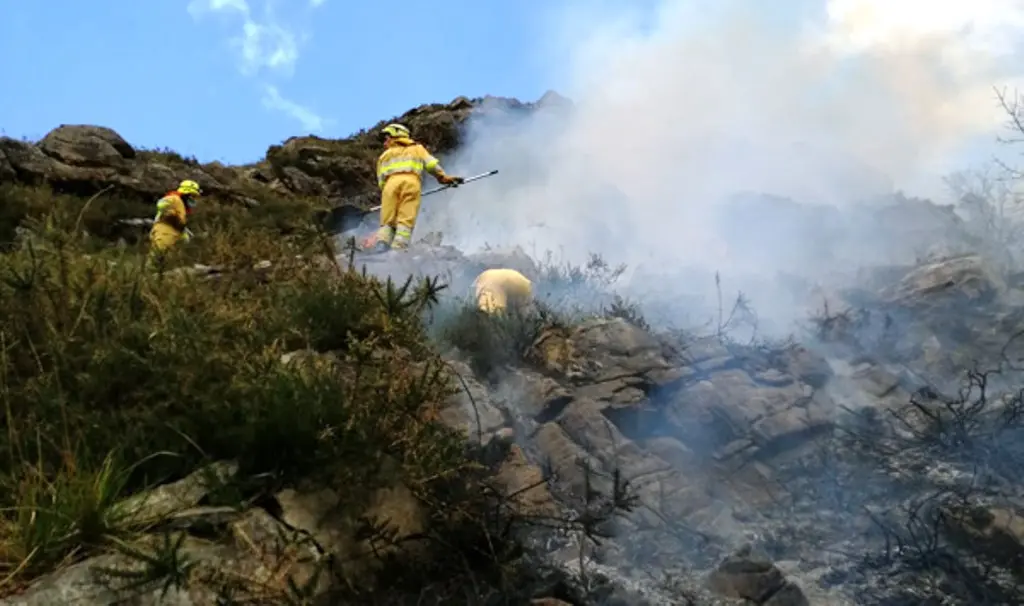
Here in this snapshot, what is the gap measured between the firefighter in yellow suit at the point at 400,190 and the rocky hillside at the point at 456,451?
2498 mm

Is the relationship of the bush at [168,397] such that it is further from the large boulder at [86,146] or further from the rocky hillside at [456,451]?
the large boulder at [86,146]

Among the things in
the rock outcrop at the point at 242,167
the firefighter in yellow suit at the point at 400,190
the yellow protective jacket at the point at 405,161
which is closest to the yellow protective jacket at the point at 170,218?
the firefighter in yellow suit at the point at 400,190

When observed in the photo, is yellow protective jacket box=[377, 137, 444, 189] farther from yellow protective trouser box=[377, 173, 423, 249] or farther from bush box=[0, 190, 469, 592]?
bush box=[0, 190, 469, 592]

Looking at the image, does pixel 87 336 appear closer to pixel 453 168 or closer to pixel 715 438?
pixel 715 438

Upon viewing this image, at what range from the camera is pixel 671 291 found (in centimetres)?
891

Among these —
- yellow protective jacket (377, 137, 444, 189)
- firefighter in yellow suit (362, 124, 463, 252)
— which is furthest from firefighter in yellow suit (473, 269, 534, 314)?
yellow protective jacket (377, 137, 444, 189)

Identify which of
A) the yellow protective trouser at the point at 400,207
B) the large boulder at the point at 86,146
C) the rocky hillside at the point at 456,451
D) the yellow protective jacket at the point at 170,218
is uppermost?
the large boulder at the point at 86,146

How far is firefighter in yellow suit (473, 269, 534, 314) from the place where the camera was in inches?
263

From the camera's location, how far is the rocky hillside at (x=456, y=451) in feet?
9.65

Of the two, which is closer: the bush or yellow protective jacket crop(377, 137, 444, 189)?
the bush

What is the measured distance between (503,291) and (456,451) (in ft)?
11.2

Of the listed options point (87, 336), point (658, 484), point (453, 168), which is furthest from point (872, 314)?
point (453, 168)

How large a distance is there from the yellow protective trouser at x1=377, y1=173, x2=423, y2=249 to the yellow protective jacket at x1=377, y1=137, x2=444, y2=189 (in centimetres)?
11

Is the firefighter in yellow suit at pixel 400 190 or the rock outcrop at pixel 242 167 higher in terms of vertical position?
the rock outcrop at pixel 242 167
